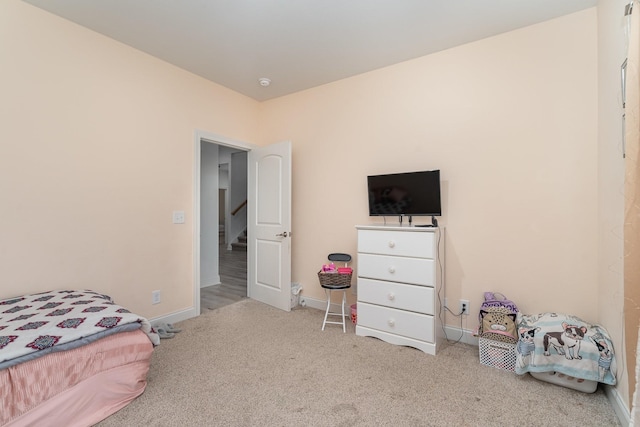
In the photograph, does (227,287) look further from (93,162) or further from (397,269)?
(397,269)

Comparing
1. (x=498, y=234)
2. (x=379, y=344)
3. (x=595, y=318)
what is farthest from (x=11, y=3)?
(x=595, y=318)

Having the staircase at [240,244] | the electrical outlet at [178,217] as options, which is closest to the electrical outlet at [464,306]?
the electrical outlet at [178,217]

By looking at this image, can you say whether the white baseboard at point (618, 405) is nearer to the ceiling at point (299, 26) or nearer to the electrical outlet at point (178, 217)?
the ceiling at point (299, 26)

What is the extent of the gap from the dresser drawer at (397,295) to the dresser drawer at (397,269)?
0.05 metres

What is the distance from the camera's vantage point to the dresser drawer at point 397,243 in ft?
7.59

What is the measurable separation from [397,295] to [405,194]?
908mm

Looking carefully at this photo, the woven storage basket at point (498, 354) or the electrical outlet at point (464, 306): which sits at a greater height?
the electrical outlet at point (464, 306)

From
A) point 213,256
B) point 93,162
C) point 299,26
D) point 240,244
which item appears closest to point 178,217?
point 93,162

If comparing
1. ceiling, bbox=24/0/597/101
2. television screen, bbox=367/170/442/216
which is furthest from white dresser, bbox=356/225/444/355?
ceiling, bbox=24/0/597/101

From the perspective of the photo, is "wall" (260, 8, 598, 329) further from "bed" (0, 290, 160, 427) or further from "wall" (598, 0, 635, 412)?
"bed" (0, 290, 160, 427)

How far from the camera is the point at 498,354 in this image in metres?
2.09

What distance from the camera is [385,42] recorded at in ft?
8.22

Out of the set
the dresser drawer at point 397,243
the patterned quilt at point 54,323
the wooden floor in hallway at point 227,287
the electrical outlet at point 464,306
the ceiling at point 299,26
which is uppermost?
the ceiling at point 299,26

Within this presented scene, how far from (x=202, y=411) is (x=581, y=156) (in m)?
3.02
